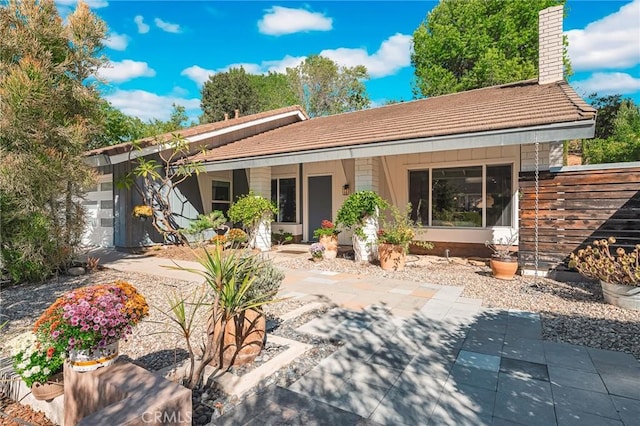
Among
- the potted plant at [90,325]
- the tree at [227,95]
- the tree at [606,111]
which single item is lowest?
the potted plant at [90,325]

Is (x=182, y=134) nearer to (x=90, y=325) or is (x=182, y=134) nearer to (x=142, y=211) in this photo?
(x=142, y=211)

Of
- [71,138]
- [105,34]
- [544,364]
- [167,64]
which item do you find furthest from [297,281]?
[167,64]

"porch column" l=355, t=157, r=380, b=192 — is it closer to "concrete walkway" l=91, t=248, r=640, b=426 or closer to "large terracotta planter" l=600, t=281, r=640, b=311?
"concrete walkway" l=91, t=248, r=640, b=426

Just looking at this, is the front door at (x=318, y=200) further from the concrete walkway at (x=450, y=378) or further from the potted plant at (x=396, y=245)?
the concrete walkway at (x=450, y=378)

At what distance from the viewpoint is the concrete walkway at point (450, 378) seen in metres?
2.44

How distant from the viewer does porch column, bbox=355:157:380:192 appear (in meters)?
8.67

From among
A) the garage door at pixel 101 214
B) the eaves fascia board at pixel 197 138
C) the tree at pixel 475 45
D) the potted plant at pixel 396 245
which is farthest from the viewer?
the tree at pixel 475 45

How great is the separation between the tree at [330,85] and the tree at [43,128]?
24.8 m

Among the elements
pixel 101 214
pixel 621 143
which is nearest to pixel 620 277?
pixel 101 214

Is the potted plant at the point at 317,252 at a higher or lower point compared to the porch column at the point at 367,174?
lower

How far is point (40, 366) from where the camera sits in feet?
7.89

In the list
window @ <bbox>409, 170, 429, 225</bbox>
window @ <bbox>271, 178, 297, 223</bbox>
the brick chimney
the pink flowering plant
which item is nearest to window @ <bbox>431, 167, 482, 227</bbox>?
window @ <bbox>409, 170, 429, 225</bbox>

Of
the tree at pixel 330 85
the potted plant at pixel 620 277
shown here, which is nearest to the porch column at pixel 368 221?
the potted plant at pixel 620 277

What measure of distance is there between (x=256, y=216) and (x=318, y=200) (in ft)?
8.16
